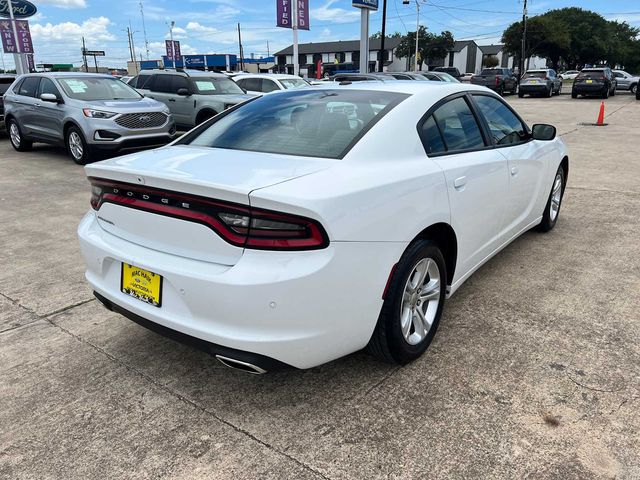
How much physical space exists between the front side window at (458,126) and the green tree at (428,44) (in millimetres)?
85593

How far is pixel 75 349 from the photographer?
Answer: 3.10 metres

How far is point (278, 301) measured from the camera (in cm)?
210

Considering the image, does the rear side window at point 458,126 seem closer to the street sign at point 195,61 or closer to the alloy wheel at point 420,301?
the alloy wheel at point 420,301

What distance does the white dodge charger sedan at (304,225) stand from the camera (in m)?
2.12

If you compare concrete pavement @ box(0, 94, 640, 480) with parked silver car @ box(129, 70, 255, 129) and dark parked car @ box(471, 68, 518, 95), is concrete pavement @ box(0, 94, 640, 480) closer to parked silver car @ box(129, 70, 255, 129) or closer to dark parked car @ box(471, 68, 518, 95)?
parked silver car @ box(129, 70, 255, 129)

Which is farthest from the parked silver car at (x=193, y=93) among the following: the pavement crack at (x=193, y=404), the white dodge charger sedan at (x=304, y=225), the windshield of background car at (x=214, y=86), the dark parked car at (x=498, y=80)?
the dark parked car at (x=498, y=80)

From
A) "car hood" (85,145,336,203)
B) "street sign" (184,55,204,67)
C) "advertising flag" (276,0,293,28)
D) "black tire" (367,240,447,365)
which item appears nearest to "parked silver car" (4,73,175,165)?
"car hood" (85,145,336,203)

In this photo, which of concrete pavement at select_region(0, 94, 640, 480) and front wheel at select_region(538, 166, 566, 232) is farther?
front wheel at select_region(538, 166, 566, 232)

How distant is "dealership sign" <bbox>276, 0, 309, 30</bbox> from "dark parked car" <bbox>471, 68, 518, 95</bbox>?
12056 mm

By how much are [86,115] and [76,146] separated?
784 millimetres

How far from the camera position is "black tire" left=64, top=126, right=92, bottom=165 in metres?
9.17

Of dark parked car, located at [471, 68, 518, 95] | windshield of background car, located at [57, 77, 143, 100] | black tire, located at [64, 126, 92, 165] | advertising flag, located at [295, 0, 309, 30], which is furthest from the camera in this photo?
dark parked car, located at [471, 68, 518, 95]

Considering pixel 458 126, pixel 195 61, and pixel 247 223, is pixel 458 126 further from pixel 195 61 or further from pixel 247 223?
pixel 195 61

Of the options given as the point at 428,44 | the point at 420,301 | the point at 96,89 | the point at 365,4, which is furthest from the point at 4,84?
the point at 428,44
